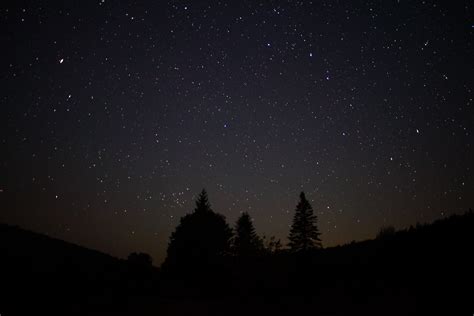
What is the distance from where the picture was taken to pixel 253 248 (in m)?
44.9

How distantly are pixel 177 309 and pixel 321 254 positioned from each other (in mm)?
18086

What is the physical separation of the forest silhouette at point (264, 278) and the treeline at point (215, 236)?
0.13 m

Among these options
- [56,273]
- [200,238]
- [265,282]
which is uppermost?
[200,238]

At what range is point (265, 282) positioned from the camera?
28469 millimetres

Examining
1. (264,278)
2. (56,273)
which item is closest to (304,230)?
(264,278)

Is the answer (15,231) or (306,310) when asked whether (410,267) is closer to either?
(306,310)

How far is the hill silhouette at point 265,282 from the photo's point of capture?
1678 cm

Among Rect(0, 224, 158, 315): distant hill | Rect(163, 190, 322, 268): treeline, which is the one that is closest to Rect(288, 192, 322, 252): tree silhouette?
Rect(163, 190, 322, 268): treeline

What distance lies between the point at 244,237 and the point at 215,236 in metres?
7.73

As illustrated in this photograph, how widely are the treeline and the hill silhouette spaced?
52.6 inches

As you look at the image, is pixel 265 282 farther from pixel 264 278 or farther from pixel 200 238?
pixel 200 238

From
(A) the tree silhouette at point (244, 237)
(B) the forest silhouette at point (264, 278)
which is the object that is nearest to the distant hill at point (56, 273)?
(B) the forest silhouette at point (264, 278)

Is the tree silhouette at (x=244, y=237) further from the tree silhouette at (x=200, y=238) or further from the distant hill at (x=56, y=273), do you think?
the distant hill at (x=56, y=273)

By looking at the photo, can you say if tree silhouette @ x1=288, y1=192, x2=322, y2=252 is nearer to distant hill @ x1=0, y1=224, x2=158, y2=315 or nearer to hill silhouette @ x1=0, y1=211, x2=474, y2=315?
hill silhouette @ x1=0, y1=211, x2=474, y2=315
